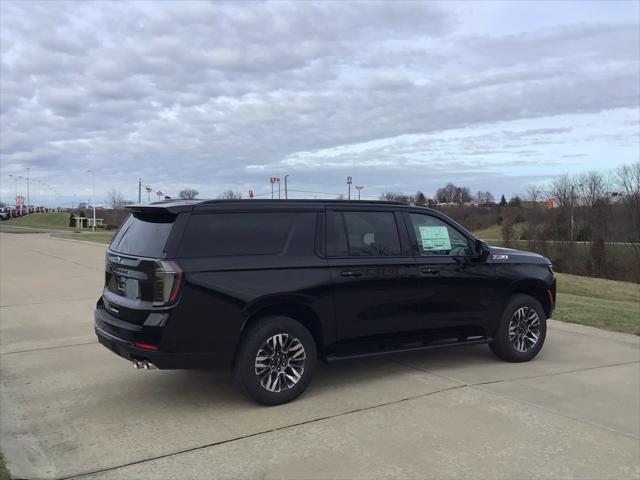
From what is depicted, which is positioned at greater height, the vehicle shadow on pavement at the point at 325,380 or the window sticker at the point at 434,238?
the window sticker at the point at 434,238

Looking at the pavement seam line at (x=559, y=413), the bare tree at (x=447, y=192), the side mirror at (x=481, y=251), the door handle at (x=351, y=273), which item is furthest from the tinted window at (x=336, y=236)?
the bare tree at (x=447, y=192)

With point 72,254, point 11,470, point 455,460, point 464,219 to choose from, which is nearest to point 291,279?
point 455,460

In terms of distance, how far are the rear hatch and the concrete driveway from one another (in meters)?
0.95

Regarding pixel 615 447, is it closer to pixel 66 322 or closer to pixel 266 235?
pixel 266 235

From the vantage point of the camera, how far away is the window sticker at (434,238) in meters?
6.21

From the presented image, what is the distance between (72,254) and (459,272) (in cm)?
1938

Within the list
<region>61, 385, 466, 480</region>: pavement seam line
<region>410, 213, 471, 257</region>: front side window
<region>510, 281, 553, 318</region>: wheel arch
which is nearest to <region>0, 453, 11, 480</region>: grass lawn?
<region>61, 385, 466, 480</region>: pavement seam line

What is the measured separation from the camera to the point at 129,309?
16.2 feet

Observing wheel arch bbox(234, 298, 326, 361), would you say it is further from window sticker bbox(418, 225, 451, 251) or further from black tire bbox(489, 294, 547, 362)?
black tire bbox(489, 294, 547, 362)

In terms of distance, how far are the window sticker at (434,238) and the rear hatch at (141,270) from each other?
267 centimetres

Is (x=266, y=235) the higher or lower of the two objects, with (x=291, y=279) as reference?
higher

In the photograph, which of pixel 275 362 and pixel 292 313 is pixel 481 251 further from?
pixel 275 362

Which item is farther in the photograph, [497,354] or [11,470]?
[497,354]

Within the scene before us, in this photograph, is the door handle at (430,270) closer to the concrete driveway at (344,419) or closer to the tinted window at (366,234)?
the tinted window at (366,234)
